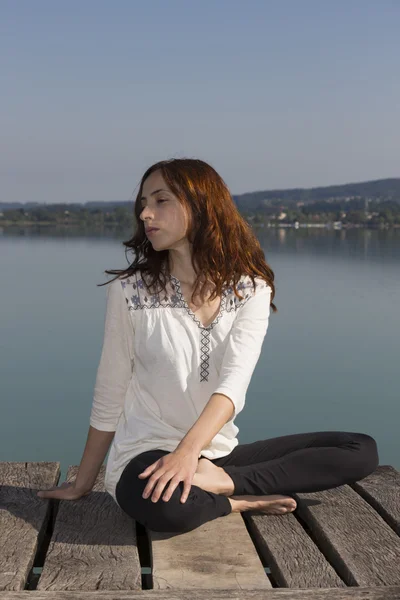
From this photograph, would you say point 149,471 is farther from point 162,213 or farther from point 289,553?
point 162,213

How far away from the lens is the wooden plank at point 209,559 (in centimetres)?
212

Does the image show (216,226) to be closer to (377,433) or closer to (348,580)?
(348,580)

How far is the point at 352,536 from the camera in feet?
8.04

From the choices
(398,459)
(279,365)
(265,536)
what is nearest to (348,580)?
(265,536)

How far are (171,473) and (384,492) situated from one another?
3.07 feet

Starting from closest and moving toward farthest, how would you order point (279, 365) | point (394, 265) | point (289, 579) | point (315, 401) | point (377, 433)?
point (289, 579) → point (377, 433) → point (315, 401) → point (279, 365) → point (394, 265)

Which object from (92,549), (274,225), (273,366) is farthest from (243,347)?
(274,225)

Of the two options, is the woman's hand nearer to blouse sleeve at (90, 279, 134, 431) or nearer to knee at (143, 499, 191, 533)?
knee at (143, 499, 191, 533)

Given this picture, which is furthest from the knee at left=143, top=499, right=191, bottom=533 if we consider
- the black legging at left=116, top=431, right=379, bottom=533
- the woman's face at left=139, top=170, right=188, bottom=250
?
the woman's face at left=139, top=170, right=188, bottom=250

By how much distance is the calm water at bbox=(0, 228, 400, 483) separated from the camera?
612 centimetres

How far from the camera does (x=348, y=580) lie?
218 centimetres

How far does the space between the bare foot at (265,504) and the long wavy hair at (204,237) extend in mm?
624

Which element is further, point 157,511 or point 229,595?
point 157,511

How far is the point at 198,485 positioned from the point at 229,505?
13 cm
